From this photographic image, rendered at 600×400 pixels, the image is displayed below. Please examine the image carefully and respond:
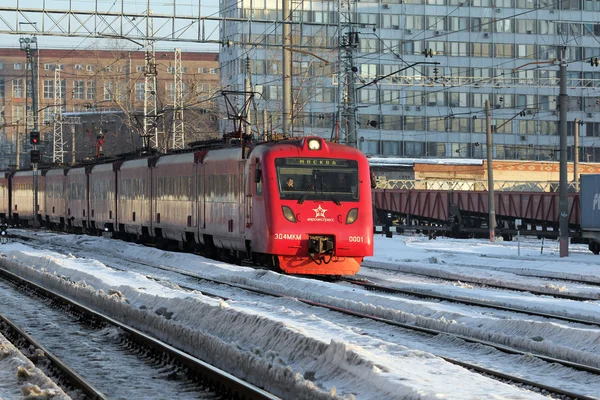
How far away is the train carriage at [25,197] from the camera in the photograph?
186 feet

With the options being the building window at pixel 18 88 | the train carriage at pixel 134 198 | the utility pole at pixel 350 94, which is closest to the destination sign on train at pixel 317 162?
the utility pole at pixel 350 94

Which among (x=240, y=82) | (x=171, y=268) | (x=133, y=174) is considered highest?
(x=240, y=82)

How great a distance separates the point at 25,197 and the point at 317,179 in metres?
38.3

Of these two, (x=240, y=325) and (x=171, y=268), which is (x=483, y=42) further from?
(x=240, y=325)

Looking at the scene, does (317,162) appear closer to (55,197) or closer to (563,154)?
(563,154)

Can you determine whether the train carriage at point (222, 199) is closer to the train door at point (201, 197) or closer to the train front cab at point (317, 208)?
the train door at point (201, 197)

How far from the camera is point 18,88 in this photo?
170 meters

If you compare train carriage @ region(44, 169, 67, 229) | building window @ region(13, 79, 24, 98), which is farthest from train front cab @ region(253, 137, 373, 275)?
building window @ region(13, 79, 24, 98)

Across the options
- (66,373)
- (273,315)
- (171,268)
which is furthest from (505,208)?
(66,373)

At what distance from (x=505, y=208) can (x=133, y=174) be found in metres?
22.2

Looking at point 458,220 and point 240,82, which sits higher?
point 240,82

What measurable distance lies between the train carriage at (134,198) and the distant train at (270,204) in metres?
0.30

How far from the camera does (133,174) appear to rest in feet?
126

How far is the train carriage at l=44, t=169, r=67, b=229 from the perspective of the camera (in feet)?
169
